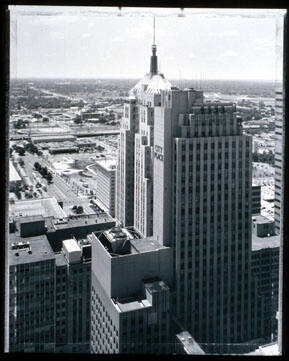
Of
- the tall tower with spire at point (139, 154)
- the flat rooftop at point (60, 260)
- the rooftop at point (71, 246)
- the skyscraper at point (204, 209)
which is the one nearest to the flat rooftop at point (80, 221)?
the tall tower with spire at point (139, 154)

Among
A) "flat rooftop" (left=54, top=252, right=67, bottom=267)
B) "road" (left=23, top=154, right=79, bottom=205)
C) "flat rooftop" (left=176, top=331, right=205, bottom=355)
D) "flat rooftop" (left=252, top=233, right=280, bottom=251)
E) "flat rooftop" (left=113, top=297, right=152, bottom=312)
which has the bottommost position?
"flat rooftop" (left=176, top=331, right=205, bottom=355)

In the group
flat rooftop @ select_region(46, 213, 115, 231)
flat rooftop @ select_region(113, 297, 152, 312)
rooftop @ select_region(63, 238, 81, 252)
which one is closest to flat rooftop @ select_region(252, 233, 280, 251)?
flat rooftop @ select_region(113, 297, 152, 312)

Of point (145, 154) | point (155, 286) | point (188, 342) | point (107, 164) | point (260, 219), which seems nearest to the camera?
point (188, 342)

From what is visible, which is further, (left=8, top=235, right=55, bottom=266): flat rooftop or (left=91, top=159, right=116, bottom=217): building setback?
(left=91, top=159, right=116, bottom=217): building setback

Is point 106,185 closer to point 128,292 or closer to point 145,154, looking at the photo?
point 145,154

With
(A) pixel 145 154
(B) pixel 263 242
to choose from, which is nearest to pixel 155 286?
(A) pixel 145 154

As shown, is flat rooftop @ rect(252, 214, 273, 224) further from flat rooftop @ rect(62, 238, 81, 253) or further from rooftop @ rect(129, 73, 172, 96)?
flat rooftop @ rect(62, 238, 81, 253)
